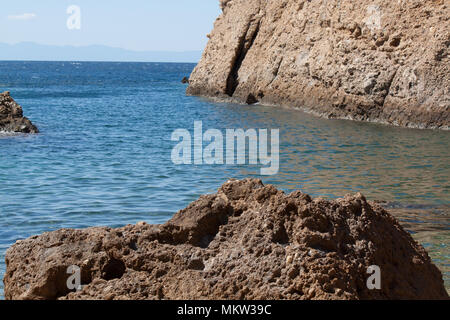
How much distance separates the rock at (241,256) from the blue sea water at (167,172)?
2469 millimetres

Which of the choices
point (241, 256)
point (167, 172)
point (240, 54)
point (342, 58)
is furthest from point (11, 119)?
point (240, 54)

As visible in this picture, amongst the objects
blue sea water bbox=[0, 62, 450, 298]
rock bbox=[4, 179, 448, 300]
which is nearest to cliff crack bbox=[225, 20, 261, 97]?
blue sea water bbox=[0, 62, 450, 298]

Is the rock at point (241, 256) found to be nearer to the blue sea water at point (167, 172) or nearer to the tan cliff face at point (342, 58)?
Answer: the blue sea water at point (167, 172)

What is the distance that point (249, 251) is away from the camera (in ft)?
14.0

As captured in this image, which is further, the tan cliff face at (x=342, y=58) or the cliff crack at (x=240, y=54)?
the cliff crack at (x=240, y=54)

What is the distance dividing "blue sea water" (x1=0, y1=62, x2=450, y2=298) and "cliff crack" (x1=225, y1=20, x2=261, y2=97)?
11382 millimetres

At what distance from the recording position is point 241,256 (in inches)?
167

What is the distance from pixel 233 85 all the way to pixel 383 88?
1514 cm

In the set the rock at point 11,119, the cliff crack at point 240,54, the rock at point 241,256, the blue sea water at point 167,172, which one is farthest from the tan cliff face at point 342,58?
the rock at point 241,256

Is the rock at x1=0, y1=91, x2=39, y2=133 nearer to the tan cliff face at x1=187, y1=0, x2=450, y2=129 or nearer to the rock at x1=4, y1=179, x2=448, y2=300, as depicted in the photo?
the tan cliff face at x1=187, y1=0, x2=450, y2=129

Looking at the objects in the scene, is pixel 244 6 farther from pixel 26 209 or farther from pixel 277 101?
pixel 26 209

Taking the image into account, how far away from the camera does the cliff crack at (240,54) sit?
3662 centimetres

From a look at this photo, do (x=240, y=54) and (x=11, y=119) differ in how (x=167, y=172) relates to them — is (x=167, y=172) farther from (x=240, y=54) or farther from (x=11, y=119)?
(x=240, y=54)

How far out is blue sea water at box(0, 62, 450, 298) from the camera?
9.76m
